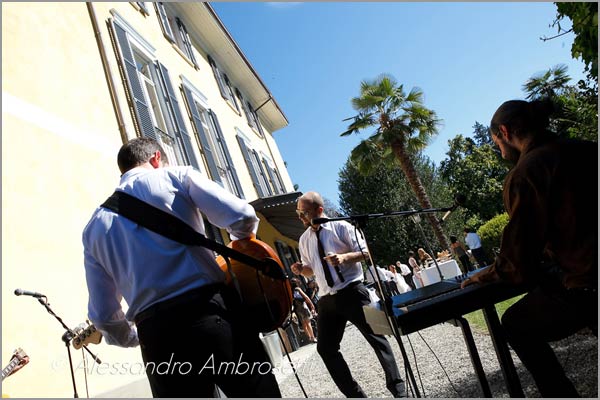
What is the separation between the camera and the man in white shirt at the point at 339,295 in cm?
335

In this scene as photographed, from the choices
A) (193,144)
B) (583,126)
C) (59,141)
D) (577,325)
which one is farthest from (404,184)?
(577,325)

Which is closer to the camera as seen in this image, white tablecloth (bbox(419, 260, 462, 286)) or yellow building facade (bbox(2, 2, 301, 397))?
yellow building facade (bbox(2, 2, 301, 397))

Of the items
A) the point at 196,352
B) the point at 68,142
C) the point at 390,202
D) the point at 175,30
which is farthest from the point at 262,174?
the point at 390,202

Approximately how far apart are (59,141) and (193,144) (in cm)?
428

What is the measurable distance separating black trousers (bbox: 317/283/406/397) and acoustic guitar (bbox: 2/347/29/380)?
245 centimetres

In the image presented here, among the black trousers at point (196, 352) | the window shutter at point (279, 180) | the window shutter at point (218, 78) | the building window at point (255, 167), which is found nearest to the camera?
the black trousers at point (196, 352)

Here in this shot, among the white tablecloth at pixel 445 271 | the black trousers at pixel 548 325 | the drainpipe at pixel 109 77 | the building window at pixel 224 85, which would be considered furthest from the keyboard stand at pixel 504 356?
the building window at pixel 224 85

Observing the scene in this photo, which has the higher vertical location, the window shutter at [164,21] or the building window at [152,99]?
the window shutter at [164,21]

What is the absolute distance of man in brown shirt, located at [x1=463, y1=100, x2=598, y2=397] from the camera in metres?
1.89

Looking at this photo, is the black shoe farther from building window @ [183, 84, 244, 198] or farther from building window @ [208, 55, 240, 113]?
building window @ [208, 55, 240, 113]

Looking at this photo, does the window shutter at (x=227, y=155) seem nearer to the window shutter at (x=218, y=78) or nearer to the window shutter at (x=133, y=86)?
the window shutter at (x=218, y=78)

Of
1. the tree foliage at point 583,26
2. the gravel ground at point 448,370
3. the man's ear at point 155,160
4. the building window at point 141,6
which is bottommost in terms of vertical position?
the gravel ground at point 448,370

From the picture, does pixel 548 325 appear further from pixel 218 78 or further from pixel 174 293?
pixel 218 78

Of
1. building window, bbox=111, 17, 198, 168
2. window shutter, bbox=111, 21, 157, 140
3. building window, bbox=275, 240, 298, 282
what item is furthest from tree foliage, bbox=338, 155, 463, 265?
window shutter, bbox=111, 21, 157, 140
